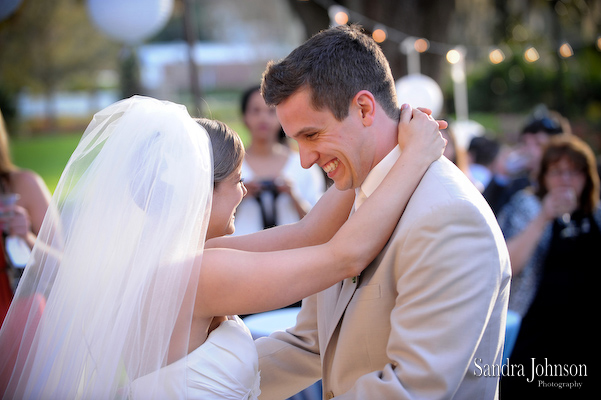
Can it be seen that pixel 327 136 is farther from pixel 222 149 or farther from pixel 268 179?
pixel 268 179

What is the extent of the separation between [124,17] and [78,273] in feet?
18.6

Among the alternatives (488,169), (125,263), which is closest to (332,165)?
(125,263)

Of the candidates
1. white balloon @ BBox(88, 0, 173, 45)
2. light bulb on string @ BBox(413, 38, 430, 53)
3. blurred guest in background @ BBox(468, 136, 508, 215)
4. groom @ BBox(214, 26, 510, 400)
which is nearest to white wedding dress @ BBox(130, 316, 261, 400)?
groom @ BBox(214, 26, 510, 400)

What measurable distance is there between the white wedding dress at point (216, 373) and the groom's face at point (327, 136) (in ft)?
2.56

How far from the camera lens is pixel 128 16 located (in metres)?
7.01

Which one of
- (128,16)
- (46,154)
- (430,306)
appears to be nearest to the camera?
(430,306)

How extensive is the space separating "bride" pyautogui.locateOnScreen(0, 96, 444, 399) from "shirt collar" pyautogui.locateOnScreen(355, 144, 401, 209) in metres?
0.07

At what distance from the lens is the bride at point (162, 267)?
2.00 metres

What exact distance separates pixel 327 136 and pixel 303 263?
0.54 metres

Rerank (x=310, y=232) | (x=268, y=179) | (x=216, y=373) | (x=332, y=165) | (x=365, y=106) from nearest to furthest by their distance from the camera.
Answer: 1. (x=216, y=373)
2. (x=365, y=106)
3. (x=332, y=165)
4. (x=310, y=232)
5. (x=268, y=179)

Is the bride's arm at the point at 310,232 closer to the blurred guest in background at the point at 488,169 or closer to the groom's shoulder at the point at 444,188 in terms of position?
the groom's shoulder at the point at 444,188

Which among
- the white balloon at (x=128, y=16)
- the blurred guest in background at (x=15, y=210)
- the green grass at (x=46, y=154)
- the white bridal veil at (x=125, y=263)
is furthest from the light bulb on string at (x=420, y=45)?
the green grass at (x=46, y=154)

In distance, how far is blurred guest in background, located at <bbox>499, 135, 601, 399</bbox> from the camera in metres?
4.15

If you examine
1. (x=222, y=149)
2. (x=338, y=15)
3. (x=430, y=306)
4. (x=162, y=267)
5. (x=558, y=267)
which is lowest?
(x=430, y=306)
